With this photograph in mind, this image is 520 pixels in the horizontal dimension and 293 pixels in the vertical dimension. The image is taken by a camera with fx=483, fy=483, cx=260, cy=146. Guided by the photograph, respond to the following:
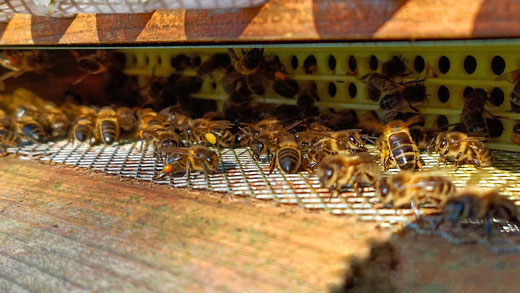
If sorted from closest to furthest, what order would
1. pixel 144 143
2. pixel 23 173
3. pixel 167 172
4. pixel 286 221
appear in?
pixel 286 221
pixel 167 172
pixel 23 173
pixel 144 143

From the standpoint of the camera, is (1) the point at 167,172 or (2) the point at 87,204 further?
(1) the point at 167,172

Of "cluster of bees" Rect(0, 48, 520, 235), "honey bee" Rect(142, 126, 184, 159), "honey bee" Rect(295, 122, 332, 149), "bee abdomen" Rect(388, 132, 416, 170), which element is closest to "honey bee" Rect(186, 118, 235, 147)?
"cluster of bees" Rect(0, 48, 520, 235)

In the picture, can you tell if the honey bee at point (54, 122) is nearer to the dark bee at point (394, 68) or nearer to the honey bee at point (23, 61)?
the honey bee at point (23, 61)

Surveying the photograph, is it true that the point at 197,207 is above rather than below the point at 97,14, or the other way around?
below

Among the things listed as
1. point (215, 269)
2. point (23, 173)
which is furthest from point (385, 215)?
point (23, 173)

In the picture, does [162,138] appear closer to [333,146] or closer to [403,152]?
[333,146]

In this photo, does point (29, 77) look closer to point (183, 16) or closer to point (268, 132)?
point (268, 132)

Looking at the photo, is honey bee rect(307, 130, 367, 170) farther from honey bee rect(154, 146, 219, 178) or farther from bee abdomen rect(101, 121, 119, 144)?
bee abdomen rect(101, 121, 119, 144)

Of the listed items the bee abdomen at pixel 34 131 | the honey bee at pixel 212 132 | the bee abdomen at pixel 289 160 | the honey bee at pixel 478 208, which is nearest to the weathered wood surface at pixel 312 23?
the honey bee at pixel 478 208

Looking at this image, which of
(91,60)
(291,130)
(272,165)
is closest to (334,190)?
(272,165)
